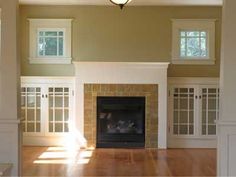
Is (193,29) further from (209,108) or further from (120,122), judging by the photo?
(120,122)

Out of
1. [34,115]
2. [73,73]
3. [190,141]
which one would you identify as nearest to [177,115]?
[190,141]

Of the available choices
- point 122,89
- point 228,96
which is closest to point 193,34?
point 122,89

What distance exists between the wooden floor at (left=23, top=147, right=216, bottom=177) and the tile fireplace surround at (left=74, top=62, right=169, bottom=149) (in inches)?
16.6

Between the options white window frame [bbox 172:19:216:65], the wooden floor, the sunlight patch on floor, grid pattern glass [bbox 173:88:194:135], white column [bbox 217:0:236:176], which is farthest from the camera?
white window frame [bbox 172:19:216:65]

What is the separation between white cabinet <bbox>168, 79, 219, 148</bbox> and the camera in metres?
7.75

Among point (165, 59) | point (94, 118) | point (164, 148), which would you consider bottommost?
point (164, 148)

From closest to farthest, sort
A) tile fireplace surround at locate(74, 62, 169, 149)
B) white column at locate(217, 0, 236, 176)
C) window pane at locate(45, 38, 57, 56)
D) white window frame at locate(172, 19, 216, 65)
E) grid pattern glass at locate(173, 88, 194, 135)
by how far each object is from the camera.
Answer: white column at locate(217, 0, 236, 176), tile fireplace surround at locate(74, 62, 169, 149), grid pattern glass at locate(173, 88, 194, 135), white window frame at locate(172, 19, 216, 65), window pane at locate(45, 38, 57, 56)

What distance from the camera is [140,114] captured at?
7.75 meters

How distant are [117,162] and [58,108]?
201cm

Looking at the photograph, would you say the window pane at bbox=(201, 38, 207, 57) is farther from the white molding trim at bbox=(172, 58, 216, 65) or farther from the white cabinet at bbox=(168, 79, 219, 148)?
the white cabinet at bbox=(168, 79, 219, 148)

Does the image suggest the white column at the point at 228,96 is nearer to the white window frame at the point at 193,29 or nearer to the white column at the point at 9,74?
the white column at the point at 9,74

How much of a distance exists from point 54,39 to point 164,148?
3.02 metres

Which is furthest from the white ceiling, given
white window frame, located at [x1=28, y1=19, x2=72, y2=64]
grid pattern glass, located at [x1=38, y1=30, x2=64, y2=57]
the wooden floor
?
the wooden floor

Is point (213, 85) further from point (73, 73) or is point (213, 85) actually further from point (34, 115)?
point (34, 115)
